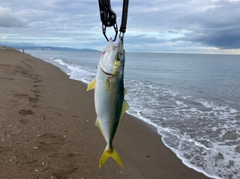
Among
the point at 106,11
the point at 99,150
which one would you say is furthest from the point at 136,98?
the point at 106,11

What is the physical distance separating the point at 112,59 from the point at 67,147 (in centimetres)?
401

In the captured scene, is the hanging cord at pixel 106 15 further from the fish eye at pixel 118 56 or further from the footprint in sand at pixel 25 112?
the footprint in sand at pixel 25 112

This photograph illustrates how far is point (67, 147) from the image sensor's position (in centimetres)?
588

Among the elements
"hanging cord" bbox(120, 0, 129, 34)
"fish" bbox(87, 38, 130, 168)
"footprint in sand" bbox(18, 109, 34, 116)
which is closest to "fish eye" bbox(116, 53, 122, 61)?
"fish" bbox(87, 38, 130, 168)

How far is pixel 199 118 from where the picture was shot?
37.1 ft

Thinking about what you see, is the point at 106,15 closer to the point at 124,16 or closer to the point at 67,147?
the point at 124,16

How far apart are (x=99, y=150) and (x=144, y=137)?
2.47 m

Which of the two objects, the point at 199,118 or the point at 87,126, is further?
the point at 199,118

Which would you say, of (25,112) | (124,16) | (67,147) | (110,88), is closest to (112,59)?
(110,88)

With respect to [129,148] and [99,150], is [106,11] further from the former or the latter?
[129,148]

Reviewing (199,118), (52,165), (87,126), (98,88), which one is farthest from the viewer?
(199,118)

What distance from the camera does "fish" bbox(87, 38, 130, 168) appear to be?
2445 mm

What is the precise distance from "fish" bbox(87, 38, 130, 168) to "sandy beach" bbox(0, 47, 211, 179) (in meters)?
2.44

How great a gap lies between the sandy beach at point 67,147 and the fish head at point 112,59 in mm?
2969
